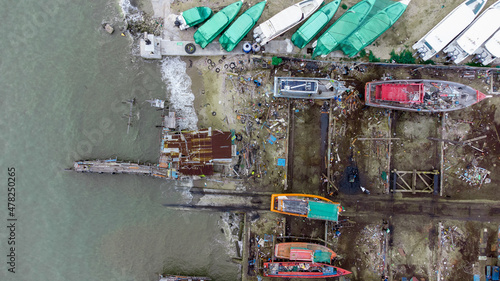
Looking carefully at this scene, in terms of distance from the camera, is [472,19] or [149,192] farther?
[149,192]

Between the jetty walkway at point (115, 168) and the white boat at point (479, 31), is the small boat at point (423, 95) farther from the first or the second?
the jetty walkway at point (115, 168)

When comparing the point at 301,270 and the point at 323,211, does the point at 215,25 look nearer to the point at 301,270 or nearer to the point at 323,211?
the point at 323,211

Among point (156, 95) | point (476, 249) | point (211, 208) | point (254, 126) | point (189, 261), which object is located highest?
point (156, 95)

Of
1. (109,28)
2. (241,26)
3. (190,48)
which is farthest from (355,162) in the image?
(109,28)

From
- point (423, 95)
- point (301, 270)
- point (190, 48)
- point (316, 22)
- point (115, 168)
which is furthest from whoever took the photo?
point (190, 48)

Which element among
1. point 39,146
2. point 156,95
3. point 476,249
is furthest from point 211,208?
point 476,249

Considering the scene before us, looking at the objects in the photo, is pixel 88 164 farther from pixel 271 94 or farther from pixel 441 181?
pixel 441 181

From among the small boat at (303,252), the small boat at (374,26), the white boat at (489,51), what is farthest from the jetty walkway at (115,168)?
the white boat at (489,51)

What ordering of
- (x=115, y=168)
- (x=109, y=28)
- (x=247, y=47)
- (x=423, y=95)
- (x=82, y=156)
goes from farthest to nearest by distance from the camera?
(x=82, y=156)
(x=109, y=28)
(x=115, y=168)
(x=247, y=47)
(x=423, y=95)
